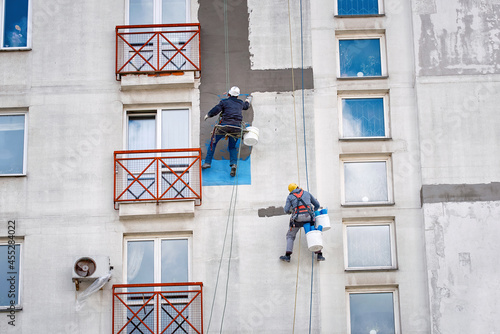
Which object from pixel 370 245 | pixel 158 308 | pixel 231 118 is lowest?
pixel 158 308

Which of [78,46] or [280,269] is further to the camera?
[78,46]

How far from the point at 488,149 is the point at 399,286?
12.4 ft

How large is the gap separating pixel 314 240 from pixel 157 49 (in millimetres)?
6027

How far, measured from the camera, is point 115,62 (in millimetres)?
24750

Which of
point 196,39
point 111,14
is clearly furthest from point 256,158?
point 111,14

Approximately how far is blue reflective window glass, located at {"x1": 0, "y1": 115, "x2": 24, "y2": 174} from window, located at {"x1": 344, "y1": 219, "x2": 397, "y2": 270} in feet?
25.2

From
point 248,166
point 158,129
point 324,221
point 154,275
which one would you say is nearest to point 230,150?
point 248,166

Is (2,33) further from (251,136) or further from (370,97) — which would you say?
(370,97)

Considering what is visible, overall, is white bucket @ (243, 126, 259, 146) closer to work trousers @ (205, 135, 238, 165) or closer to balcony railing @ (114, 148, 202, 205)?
work trousers @ (205, 135, 238, 165)

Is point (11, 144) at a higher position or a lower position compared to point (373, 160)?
higher

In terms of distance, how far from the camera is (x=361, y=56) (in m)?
25.0

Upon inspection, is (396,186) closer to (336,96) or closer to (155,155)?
(336,96)

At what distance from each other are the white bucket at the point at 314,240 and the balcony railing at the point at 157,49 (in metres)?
4.86

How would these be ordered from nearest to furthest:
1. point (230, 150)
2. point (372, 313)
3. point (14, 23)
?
point (372, 313), point (230, 150), point (14, 23)
